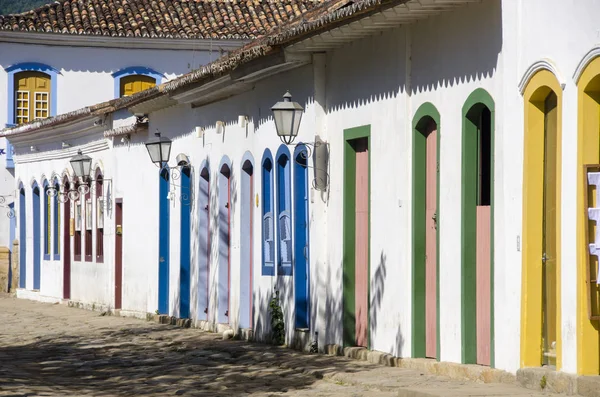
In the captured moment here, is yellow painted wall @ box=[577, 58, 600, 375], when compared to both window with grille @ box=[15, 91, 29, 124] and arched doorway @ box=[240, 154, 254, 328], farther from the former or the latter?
window with grille @ box=[15, 91, 29, 124]

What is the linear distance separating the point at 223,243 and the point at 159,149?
8.23 feet

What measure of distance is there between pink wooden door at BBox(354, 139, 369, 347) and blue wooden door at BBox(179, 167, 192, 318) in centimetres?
717

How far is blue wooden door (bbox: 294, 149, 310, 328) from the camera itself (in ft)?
55.6

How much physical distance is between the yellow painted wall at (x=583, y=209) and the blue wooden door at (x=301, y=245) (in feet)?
→ 23.1

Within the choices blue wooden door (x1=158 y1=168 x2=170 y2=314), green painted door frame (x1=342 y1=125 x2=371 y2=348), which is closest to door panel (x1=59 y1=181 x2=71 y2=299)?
blue wooden door (x1=158 y1=168 x2=170 y2=314)

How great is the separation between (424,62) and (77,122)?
16277mm

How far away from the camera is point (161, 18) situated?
38438 millimetres

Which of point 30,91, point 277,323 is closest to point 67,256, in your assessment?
point 30,91

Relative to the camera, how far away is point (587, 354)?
10031 mm

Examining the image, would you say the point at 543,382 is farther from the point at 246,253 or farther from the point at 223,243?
the point at 223,243

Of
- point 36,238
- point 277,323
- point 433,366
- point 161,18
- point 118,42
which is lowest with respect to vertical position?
point 433,366

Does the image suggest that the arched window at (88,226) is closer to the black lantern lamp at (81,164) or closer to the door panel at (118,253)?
the black lantern lamp at (81,164)

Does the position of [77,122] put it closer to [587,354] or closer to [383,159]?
[383,159]

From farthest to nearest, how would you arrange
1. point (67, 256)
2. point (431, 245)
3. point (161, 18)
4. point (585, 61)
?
point (161, 18) → point (67, 256) → point (431, 245) → point (585, 61)
